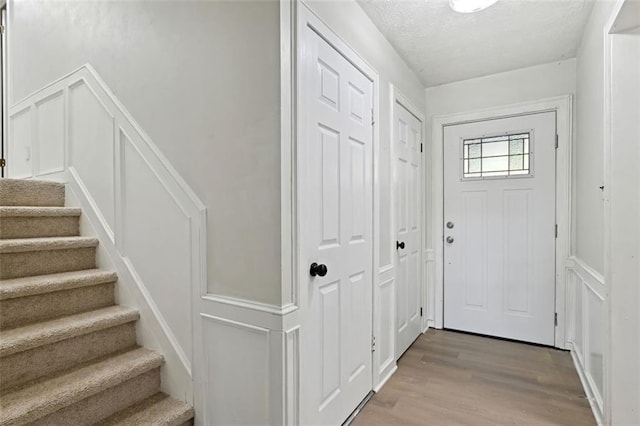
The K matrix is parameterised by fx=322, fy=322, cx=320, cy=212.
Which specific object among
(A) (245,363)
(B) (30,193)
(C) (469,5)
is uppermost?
(C) (469,5)

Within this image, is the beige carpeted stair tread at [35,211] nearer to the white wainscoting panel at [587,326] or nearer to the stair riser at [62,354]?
the stair riser at [62,354]

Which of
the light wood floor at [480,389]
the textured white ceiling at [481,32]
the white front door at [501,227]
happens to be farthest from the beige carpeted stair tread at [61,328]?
the white front door at [501,227]

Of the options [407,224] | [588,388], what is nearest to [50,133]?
[407,224]

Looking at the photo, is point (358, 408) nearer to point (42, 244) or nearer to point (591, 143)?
point (42, 244)

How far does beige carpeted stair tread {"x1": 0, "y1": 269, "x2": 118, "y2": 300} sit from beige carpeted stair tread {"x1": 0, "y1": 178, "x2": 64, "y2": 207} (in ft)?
2.28

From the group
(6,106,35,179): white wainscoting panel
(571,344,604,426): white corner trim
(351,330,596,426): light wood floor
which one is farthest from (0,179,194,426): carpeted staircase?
(571,344,604,426): white corner trim

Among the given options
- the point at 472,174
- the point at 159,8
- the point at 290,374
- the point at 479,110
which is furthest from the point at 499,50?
the point at 290,374

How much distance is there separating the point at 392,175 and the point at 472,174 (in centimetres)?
121

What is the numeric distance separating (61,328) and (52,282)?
28cm

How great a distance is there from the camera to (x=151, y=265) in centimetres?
173

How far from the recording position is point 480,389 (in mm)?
2145

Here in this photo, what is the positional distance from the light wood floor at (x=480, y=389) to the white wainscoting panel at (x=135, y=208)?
45.7 inches

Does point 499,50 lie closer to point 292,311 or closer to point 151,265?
point 292,311

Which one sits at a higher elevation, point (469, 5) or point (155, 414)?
point (469, 5)
